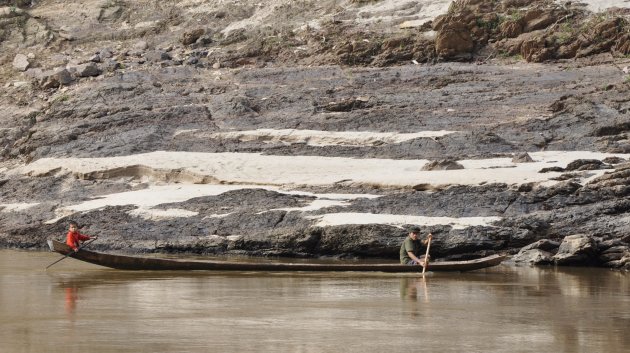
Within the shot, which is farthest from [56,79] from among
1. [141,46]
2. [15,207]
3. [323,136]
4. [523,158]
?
[523,158]

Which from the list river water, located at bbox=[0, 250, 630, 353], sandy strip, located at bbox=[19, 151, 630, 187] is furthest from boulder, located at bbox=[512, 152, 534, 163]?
river water, located at bbox=[0, 250, 630, 353]

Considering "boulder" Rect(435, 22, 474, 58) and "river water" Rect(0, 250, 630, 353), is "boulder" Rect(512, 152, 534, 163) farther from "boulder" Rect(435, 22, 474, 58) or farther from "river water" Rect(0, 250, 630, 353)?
"boulder" Rect(435, 22, 474, 58)

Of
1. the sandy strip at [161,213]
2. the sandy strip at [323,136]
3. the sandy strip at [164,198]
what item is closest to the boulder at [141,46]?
the sandy strip at [323,136]

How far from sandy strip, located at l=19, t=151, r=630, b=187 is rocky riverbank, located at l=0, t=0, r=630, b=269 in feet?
0.26

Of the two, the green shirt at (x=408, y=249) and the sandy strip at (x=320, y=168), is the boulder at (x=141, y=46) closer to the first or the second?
the sandy strip at (x=320, y=168)

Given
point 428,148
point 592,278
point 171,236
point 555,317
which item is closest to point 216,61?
point 428,148

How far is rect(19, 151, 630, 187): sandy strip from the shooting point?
24.8 m

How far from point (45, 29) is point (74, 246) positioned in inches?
1001

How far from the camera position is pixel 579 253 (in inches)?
826

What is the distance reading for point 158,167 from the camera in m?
28.9

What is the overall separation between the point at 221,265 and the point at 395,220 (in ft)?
15.7

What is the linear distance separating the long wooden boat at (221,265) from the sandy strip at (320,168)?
186 inches

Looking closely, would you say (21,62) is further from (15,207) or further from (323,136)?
(323,136)

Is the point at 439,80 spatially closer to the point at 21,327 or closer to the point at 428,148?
the point at 428,148
